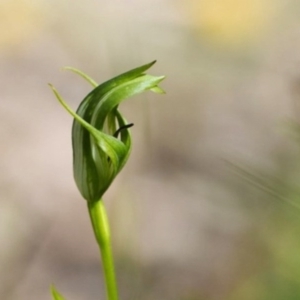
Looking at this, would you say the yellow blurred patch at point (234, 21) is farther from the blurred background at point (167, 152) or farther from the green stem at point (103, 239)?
the green stem at point (103, 239)

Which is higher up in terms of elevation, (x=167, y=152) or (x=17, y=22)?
(x=17, y=22)

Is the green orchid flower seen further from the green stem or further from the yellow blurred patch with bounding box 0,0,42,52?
the yellow blurred patch with bounding box 0,0,42,52

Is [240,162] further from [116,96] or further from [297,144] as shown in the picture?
[116,96]

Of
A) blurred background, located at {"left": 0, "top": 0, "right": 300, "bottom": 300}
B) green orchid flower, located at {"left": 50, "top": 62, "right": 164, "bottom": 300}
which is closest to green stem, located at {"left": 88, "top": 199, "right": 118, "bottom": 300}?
green orchid flower, located at {"left": 50, "top": 62, "right": 164, "bottom": 300}

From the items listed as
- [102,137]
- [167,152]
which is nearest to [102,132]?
[102,137]

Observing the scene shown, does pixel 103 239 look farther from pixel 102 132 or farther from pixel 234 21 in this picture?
→ pixel 234 21

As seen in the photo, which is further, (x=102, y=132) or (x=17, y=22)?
(x=17, y=22)

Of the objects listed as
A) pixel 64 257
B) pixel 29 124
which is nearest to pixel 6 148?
pixel 29 124

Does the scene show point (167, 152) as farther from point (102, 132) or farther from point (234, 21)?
point (102, 132)
